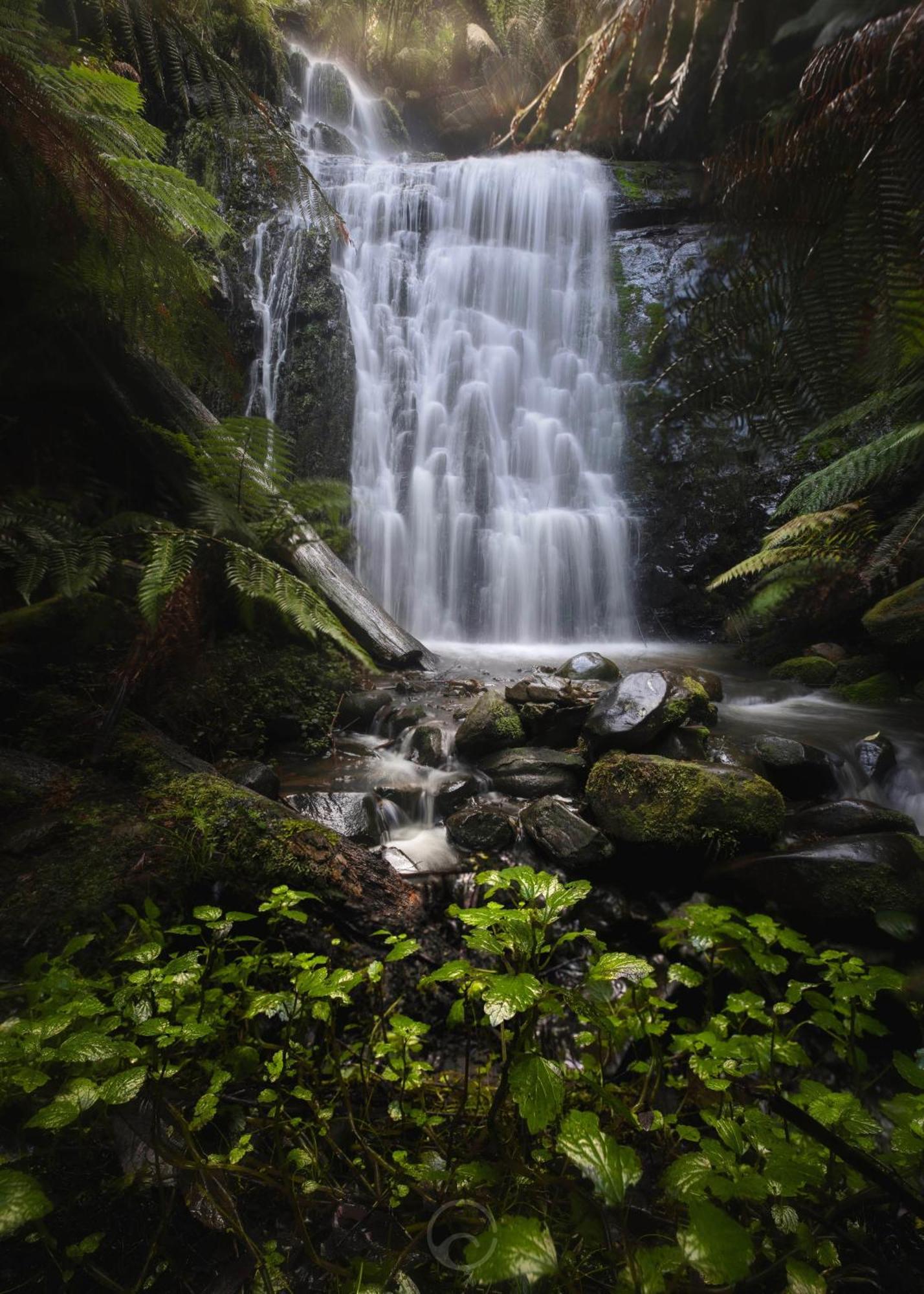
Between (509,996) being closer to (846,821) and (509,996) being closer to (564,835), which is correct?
(564,835)

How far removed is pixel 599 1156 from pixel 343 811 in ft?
8.35

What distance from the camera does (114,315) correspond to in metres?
2.79

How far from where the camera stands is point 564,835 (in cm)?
309

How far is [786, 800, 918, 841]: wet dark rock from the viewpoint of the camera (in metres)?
3.07

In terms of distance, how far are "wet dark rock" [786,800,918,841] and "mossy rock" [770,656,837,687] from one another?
10.1 feet

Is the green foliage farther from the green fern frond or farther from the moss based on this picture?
the moss

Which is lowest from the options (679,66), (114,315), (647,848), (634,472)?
(647,848)

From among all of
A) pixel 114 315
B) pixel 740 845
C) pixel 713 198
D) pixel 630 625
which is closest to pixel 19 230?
pixel 114 315

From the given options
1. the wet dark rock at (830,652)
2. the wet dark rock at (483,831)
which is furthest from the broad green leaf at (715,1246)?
the wet dark rock at (830,652)

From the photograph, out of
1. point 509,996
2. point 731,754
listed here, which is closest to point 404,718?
point 731,754

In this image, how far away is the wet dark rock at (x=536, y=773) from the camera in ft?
12.2

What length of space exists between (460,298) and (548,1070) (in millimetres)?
11831

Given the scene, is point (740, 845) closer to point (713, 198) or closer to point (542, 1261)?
point (542, 1261)

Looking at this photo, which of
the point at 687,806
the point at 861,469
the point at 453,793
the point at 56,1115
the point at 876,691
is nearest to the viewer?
the point at 56,1115
